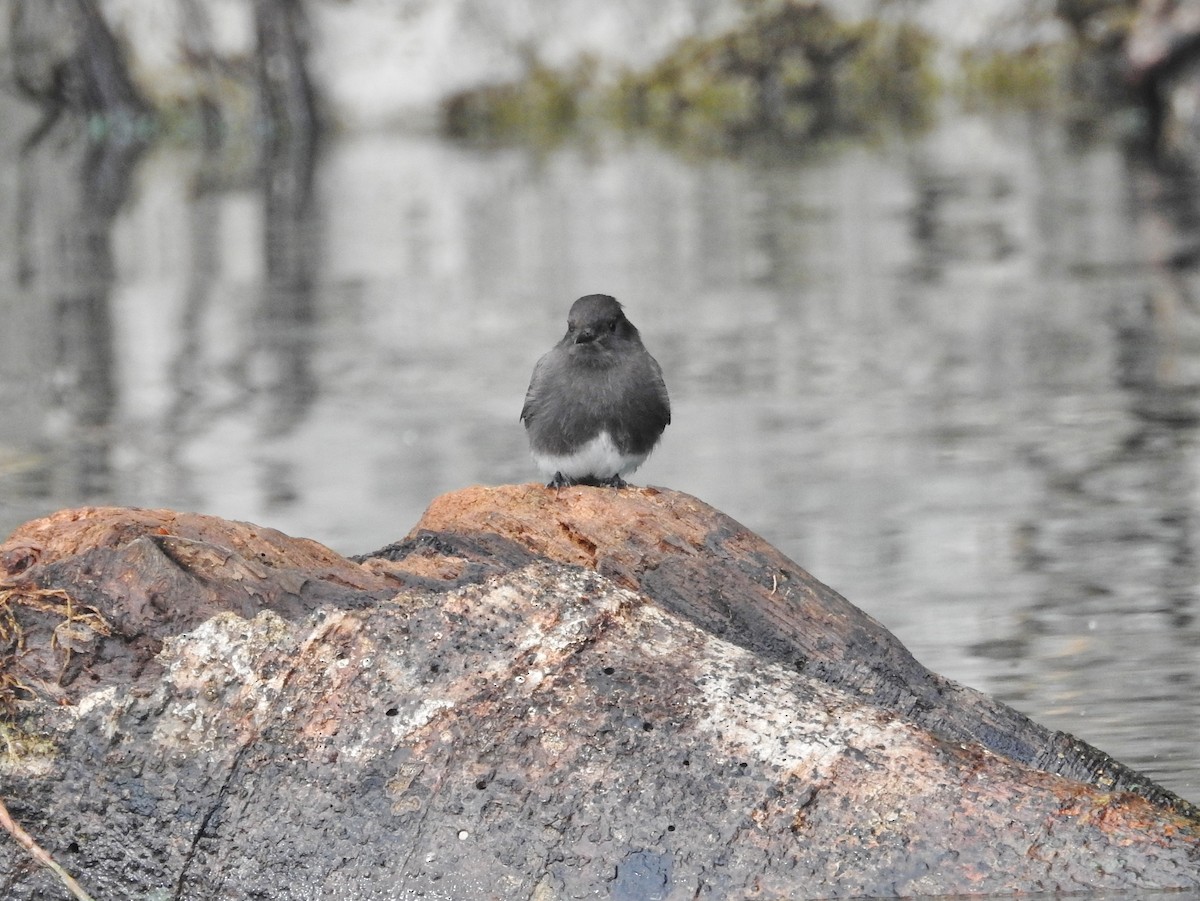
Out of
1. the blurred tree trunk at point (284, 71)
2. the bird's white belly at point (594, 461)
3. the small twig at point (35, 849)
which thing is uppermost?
the blurred tree trunk at point (284, 71)

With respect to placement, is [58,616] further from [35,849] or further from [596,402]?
[596,402]

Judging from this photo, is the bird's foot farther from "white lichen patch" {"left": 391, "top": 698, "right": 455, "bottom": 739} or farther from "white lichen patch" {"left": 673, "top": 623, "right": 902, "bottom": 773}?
"white lichen patch" {"left": 391, "top": 698, "right": 455, "bottom": 739}

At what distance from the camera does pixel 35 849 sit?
185 inches

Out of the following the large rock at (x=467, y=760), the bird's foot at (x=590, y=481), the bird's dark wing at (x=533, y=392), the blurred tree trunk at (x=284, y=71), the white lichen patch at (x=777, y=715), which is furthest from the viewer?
the blurred tree trunk at (x=284, y=71)

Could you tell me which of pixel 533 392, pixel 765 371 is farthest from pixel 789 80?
pixel 533 392

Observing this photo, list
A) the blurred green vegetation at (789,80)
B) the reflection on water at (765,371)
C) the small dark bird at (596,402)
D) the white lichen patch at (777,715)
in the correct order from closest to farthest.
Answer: the white lichen patch at (777,715) < the small dark bird at (596,402) < the reflection on water at (765,371) < the blurred green vegetation at (789,80)

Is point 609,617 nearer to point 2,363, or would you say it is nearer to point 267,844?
point 267,844

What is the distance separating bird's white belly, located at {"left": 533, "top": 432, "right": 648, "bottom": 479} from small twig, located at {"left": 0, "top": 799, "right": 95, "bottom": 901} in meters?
2.22

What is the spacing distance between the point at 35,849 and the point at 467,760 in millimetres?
989

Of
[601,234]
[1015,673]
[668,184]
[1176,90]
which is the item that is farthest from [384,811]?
[1176,90]

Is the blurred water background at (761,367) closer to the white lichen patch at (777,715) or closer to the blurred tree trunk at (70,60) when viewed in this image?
the white lichen patch at (777,715)

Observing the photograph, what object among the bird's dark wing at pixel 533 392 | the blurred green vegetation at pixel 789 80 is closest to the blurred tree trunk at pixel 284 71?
the blurred green vegetation at pixel 789 80

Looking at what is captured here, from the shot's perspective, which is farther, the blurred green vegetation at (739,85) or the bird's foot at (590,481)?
the blurred green vegetation at (739,85)

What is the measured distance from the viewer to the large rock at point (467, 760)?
4668 millimetres
